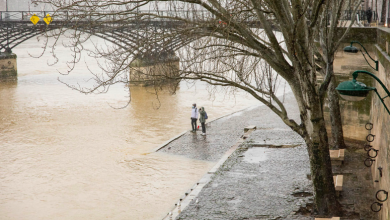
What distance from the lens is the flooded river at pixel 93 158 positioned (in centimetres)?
1259

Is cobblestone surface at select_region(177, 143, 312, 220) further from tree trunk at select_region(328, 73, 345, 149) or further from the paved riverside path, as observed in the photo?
tree trunk at select_region(328, 73, 345, 149)

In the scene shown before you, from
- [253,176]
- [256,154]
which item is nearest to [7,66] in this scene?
[256,154]

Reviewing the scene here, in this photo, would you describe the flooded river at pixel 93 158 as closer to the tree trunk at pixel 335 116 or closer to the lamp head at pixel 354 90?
the tree trunk at pixel 335 116

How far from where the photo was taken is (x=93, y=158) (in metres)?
17.7

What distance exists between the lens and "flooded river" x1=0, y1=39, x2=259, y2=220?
41.3 ft

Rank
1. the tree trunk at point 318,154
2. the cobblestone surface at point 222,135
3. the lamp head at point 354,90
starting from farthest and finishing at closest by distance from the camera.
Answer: the cobblestone surface at point 222,135 → the tree trunk at point 318,154 → the lamp head at point 354,90

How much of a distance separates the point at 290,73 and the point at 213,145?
8.99 meters

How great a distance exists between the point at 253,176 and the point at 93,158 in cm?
759

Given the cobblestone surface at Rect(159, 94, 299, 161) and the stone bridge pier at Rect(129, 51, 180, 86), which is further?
the cobblestone surface at Rect(159, 94, 299, 161)

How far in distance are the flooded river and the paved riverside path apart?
133cm

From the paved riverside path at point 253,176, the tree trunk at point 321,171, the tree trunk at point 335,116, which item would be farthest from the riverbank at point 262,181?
the tree trunk at point 335,116

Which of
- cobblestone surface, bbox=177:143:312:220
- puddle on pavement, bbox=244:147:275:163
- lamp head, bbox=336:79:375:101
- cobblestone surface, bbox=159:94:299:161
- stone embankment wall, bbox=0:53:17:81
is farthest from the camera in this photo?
stone embankment wall, bbox=0:53:17:81

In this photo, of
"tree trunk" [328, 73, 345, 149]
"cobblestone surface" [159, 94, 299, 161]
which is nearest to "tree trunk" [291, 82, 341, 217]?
"tree trunk" [328, 73, 345, 149]

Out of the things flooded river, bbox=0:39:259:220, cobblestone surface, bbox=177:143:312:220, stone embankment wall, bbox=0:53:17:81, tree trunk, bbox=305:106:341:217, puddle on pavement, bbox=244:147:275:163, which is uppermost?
stone embankment wall, bbox=0:53:17:81
